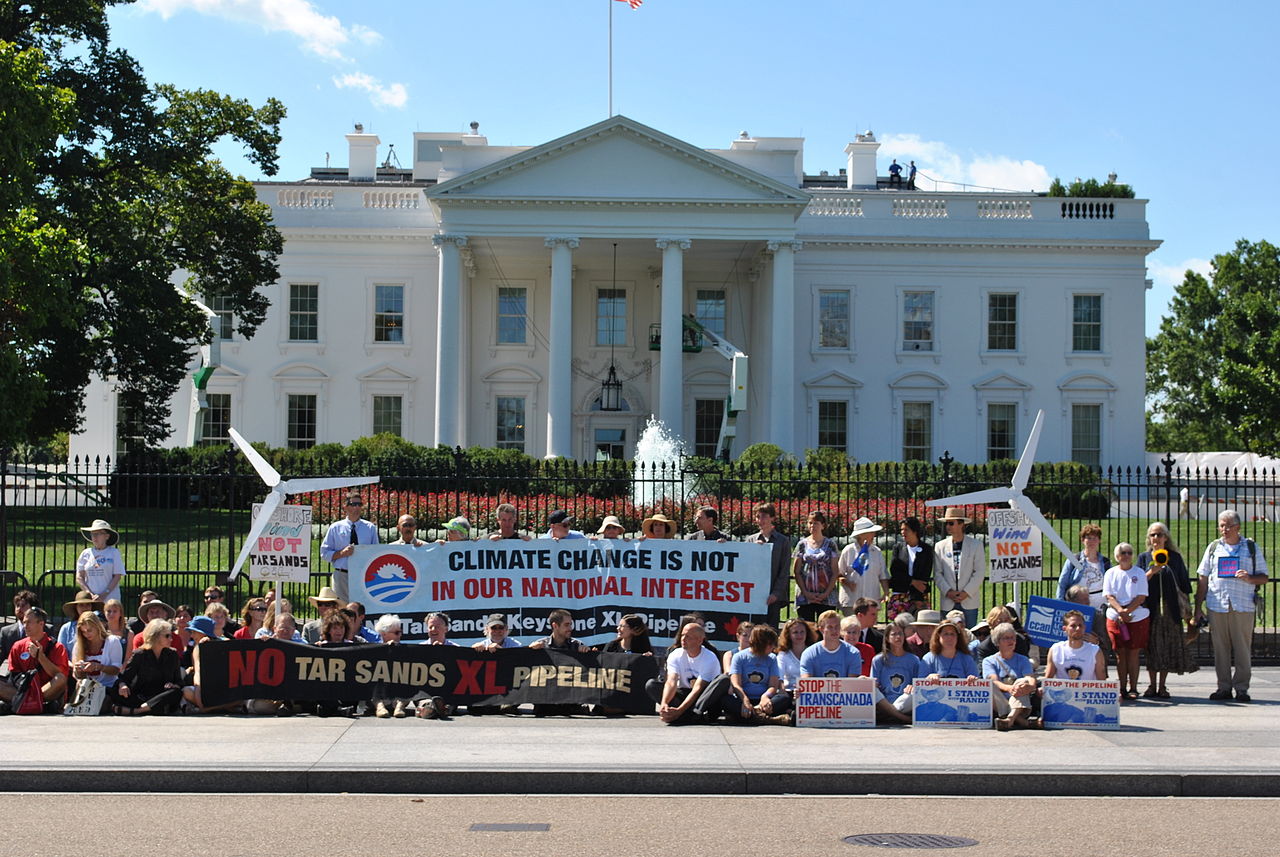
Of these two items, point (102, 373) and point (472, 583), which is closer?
point (472, 583)

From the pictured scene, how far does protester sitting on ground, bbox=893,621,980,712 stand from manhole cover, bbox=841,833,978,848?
3.87 metres

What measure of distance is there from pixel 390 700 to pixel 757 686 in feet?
10.7

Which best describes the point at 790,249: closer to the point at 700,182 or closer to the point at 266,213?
the point at 700,182

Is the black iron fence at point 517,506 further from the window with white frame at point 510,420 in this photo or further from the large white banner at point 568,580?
the window with white frame at point 510,420

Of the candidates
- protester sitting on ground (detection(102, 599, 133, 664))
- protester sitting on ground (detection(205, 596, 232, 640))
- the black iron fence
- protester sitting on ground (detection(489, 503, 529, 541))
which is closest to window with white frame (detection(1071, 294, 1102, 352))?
the black iron fence

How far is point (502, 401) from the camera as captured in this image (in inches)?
1810

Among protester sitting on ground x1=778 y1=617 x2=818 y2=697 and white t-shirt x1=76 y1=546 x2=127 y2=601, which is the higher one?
white t-shirt x1=76 y1=546 x2=127 y2=601

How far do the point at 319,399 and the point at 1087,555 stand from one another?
35404 mm

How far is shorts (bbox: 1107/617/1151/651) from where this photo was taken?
511 inches

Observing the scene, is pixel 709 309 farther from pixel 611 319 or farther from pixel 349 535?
pixel 349 535

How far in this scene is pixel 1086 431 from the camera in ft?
153

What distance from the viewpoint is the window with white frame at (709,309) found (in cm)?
4653

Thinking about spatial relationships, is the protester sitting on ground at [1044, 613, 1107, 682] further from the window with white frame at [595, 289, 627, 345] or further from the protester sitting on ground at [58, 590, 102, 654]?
the window with white frame at [595, 289, 627, 345]

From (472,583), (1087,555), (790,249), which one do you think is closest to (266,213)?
(790,249)
